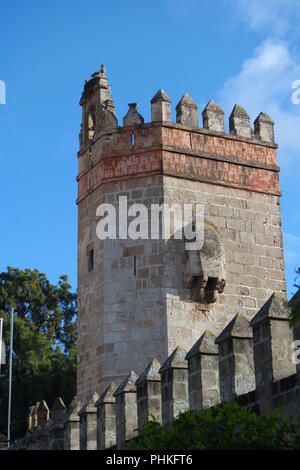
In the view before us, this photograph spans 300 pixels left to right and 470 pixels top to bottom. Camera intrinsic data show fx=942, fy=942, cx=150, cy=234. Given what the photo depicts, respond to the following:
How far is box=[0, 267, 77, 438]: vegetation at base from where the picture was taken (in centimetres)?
2727

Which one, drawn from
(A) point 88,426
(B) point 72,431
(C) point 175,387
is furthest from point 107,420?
(C) point 175,387

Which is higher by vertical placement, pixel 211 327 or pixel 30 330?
pixel 30 330

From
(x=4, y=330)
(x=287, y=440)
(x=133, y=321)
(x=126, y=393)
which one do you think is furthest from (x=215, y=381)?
(x=4, y=330)

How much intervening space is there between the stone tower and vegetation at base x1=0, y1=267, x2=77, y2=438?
35.8 feet

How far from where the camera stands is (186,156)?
54.6 feet

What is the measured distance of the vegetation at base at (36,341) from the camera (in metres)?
27.3

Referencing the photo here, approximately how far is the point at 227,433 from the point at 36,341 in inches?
886

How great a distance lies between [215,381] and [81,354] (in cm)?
644

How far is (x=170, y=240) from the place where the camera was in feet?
52.2

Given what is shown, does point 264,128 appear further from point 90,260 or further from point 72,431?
point 72,431

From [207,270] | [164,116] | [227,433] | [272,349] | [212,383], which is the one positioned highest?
[164,116]

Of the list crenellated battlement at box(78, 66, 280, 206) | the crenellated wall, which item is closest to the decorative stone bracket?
crenellated battlement at box(78, 66, 280, 206)

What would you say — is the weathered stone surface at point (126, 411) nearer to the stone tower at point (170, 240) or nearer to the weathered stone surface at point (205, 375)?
the weathered stone surface at point (205, 375)

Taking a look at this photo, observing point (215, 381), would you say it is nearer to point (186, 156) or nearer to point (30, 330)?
point (186, 156)
